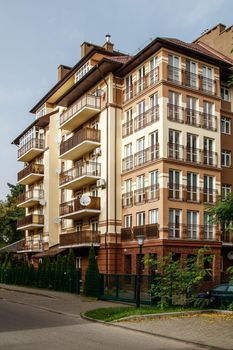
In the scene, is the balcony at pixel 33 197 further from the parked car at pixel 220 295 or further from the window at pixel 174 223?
the parked car at pixel 220 295

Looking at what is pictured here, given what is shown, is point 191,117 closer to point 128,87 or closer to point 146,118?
point 146,118

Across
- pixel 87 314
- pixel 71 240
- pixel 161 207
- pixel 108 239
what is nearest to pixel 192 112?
pixel 161 207

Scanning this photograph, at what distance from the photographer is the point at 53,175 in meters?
47.0

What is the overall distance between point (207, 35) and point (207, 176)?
45.7ft

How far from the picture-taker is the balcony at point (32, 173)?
4989cm

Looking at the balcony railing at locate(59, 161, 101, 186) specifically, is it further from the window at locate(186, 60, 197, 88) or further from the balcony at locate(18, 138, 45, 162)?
the window at locate(186, 60, 197, 88)

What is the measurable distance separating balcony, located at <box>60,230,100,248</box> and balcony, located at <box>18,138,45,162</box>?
42.5 ft

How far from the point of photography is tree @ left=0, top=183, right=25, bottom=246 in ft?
223

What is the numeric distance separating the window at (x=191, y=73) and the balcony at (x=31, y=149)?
19734 millimetres

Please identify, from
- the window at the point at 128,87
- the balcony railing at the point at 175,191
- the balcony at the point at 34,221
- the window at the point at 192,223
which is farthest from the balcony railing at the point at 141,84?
the balcony at the point at 34,221

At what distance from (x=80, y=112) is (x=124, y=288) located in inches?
720

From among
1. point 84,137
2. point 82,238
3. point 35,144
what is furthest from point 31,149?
point 82,238

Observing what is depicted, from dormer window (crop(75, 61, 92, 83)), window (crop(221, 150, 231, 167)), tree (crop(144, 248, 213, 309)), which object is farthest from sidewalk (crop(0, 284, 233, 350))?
dormer window (crop(75, 61, 92, 83))

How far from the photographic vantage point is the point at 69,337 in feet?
42.6
